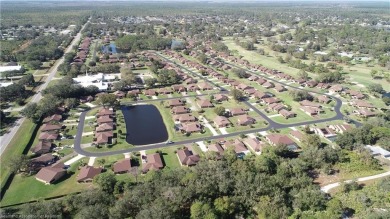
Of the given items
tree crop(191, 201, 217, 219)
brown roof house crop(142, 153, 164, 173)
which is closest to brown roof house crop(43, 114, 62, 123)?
brown roof house crop(142, 153, 164, 173)

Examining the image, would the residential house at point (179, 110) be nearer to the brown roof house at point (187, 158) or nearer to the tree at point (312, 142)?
the brown roof house at point (187, 158)

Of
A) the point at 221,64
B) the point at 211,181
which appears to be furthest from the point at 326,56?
the point at 211,181

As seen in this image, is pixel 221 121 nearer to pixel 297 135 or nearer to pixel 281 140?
pixel 281 140

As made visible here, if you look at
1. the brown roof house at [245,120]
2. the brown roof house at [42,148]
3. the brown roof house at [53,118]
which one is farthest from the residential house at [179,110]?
the brown roof house at [42,148]

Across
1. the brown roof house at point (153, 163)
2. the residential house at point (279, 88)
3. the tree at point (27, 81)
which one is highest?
the tree at point (27, 81)

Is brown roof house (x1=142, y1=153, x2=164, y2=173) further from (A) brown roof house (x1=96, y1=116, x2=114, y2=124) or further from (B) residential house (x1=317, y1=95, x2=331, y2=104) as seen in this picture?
(B) residential house (x1=317, y1=95, x2=331, y2=104)

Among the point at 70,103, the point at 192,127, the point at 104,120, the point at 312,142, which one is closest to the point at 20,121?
the point at 70,103

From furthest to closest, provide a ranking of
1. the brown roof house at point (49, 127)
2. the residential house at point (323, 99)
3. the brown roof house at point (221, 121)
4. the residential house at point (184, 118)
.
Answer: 1. the residential house at point (323, 99)
2. the residential house at point (184, 118)
3. the brown roof house at point (221, 121)
4. the brown roof house at point (49, 127)
